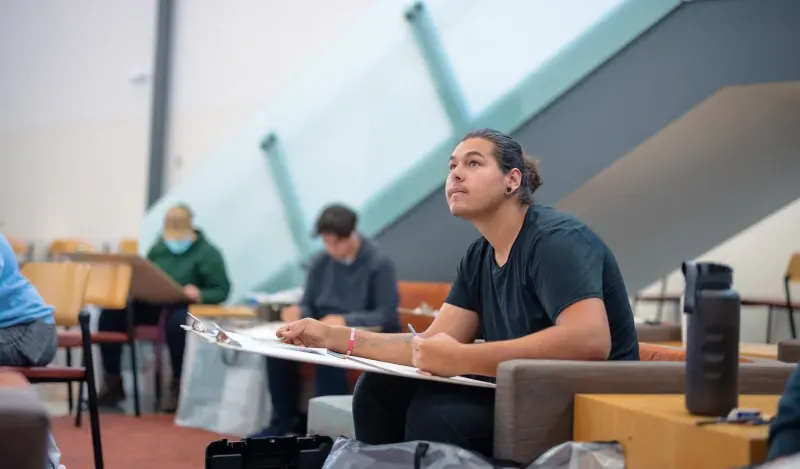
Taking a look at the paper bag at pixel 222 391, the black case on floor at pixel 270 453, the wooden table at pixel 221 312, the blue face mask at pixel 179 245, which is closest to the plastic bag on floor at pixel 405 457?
the black case on floor at pixel 270 453

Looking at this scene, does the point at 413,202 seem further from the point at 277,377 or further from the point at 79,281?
the point at 79,281

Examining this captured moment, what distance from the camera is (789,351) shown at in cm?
273

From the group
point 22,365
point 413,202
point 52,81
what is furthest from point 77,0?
point 22,365

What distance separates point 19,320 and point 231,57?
6673mm

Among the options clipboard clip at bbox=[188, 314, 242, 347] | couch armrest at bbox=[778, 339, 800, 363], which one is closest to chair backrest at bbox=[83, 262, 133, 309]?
clipboard clip at bbox=[188, 314, 242, 347]

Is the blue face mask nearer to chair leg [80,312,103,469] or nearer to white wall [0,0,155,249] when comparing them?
chair leg [80,312,103,469]

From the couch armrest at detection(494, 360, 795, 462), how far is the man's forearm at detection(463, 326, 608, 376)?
1.8 inches

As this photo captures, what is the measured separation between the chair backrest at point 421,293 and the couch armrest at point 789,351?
1.90m

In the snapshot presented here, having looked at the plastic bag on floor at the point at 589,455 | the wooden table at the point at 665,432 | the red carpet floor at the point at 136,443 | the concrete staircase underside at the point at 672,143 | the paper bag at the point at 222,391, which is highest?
the concrete staircase underside at the point at 672,143

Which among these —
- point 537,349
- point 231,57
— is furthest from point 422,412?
point 231,57

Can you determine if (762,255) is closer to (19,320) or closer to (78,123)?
(19,320)

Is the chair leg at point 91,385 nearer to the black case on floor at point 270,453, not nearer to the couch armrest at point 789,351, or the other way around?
the black case on floor at point 270,453

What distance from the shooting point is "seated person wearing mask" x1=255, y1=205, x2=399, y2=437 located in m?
4.17

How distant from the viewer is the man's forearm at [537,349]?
1.93 meters
